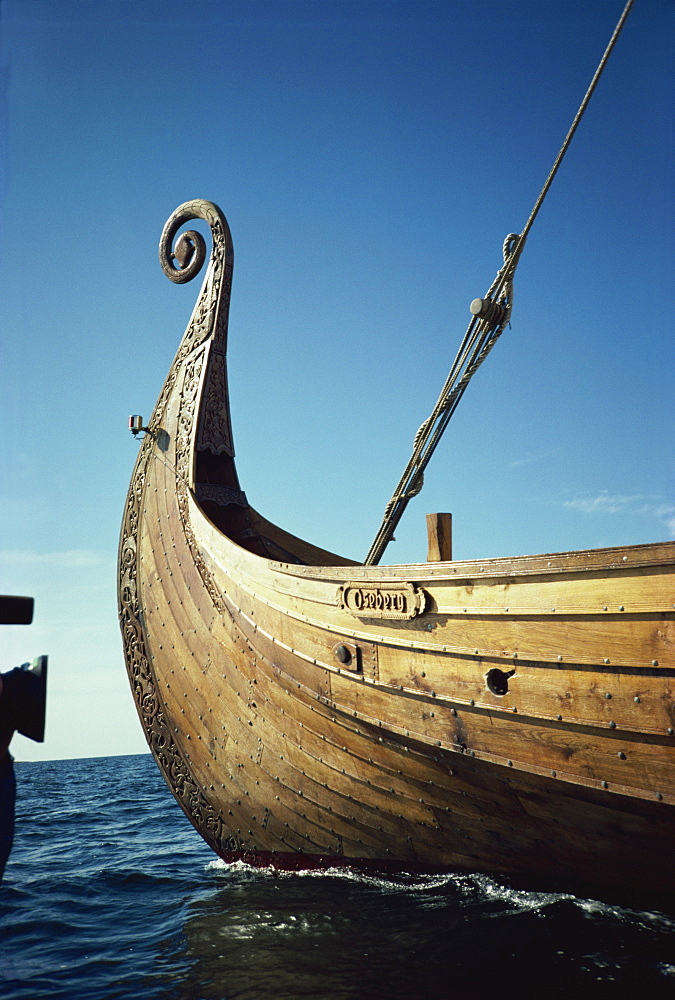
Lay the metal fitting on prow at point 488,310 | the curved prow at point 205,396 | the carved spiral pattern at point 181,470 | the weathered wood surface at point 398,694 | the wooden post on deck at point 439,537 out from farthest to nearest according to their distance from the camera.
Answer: the curved prow at point 205,396, the carved spiral pattern at point 181,470, the metal fitting on prow at point 488,310, the wooden post on deck at point 439,537, the weathered wood surface at point 398,694

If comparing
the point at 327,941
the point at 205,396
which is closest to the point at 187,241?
the point at 205,396

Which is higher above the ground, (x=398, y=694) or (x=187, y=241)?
(x=187, y=241)

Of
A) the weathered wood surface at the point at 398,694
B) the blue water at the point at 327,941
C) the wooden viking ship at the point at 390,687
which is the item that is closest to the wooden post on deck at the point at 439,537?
the wooden viking ship at the point at 390,687

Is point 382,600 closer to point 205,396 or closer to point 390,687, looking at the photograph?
point 390,687

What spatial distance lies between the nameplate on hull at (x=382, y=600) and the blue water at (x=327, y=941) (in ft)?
4.79

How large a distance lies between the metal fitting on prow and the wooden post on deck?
3.77 feet

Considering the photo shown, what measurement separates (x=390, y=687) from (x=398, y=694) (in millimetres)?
47

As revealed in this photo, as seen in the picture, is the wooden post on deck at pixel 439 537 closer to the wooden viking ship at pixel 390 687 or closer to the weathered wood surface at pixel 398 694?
the wooden viking ship at pixel 390 687

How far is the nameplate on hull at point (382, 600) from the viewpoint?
3002 millimetres

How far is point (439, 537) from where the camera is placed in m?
3.75

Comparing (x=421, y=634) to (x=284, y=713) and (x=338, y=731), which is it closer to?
(x=338, y=731)

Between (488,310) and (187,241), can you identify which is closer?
(488,310)

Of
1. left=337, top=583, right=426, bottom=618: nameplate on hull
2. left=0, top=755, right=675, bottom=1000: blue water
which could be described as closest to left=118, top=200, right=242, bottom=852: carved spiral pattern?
left=0, top=755, right=675, bottom=1000: blue water

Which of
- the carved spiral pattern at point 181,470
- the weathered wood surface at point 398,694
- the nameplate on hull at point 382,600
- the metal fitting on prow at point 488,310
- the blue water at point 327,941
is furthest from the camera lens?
the carved spiral pattern at point 181,470
